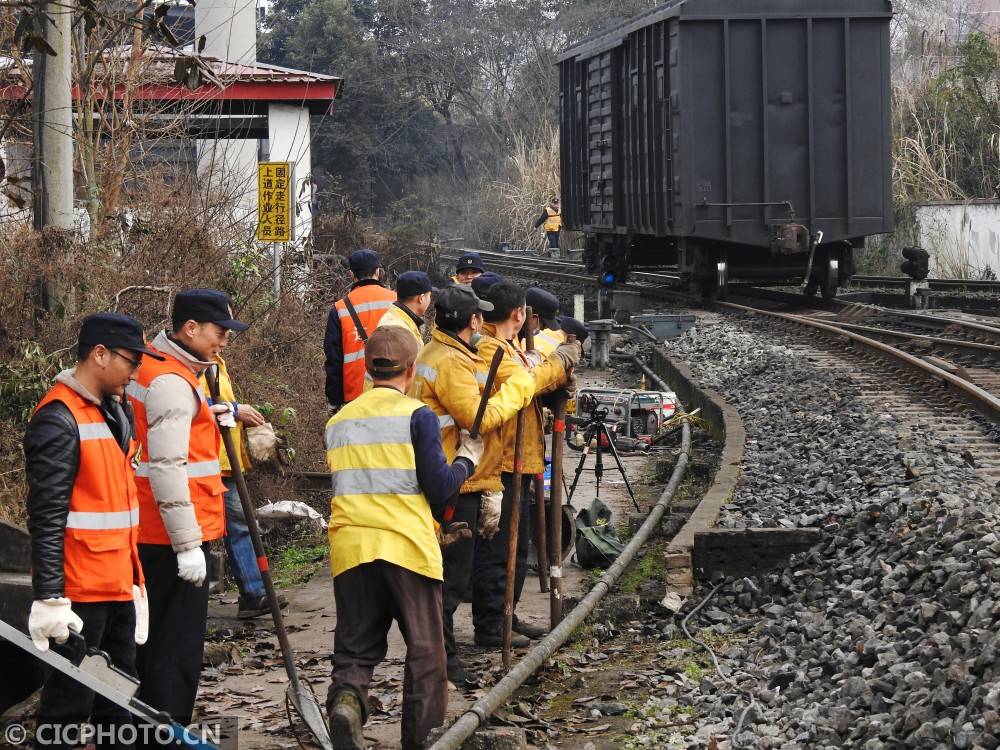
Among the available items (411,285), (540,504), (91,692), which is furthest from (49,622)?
(411,285)

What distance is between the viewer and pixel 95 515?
187 inches

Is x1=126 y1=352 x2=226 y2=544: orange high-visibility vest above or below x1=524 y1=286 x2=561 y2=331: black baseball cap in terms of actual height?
below

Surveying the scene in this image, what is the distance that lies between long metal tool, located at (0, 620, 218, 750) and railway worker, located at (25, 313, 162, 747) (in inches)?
2.3

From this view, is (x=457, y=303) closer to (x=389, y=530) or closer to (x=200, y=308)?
(x=200, y=308)

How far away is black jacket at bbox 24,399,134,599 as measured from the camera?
4.58m

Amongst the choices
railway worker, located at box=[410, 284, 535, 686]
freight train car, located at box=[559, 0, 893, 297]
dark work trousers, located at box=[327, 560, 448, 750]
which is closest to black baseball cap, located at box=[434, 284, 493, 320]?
railway worker, located at box=[410, 284, 535, 686]

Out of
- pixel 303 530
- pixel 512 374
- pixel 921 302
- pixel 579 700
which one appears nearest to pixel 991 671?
pixel 579 700

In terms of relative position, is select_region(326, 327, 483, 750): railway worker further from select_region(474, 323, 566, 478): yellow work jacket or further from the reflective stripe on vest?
select_region(474, 323, 566, 478): yellow work jacket

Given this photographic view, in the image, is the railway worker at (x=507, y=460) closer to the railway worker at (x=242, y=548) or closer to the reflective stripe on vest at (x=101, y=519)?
the railway worker at (x=242, y=548)

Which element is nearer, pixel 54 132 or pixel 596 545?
pixel 596 545

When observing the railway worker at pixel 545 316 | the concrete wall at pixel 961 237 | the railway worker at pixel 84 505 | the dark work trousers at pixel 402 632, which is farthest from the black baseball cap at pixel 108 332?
the concrete wall at pixel 961 237

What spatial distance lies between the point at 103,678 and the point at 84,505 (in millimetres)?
590

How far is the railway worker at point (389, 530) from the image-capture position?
5164 mm

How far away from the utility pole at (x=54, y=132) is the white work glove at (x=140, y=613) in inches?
197
